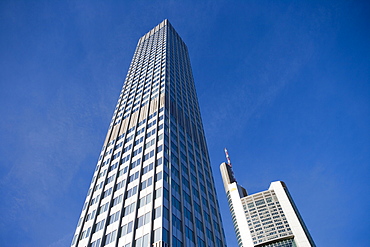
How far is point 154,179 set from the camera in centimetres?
4797

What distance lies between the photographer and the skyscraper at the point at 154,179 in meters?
42.2

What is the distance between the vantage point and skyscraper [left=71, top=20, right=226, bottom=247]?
42.2 metres

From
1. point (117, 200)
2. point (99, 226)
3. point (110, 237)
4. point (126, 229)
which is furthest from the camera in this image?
point (117, 200)

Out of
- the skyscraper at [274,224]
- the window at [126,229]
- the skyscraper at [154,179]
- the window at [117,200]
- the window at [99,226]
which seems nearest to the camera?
the window at [126,229]

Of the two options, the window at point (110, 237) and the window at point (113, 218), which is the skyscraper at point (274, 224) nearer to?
the window at point (113, 218)

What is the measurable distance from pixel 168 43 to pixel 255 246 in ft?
485

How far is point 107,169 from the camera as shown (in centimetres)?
6081

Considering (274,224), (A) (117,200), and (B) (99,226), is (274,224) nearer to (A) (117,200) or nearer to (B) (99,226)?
(A) (117,200)

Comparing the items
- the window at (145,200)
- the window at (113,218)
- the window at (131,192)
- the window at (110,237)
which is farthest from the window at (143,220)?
the window at (131,192)

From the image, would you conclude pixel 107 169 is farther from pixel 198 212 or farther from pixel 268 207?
pixel 268 207

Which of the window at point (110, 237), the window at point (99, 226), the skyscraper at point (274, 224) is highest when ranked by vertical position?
the skyscraper at point (274, 224)

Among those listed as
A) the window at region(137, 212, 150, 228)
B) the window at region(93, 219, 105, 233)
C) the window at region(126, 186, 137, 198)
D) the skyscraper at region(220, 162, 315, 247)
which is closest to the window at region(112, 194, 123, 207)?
the window at region(126, 186, 137, 198)

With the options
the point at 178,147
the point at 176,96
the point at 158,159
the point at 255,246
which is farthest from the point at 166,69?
the point at 255,246

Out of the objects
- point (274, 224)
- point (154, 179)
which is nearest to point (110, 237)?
point (154, 179)
